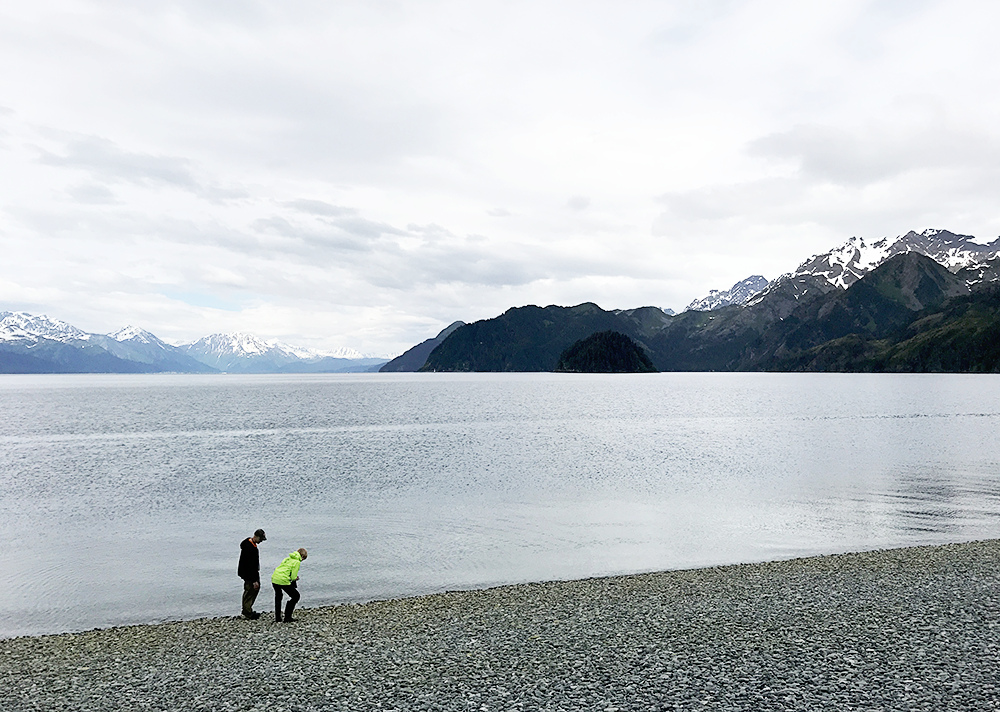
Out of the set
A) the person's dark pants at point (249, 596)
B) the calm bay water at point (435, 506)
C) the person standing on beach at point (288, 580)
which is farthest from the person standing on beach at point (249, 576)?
the calm bay water at point (435, 506)

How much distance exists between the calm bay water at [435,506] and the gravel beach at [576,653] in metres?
4.87

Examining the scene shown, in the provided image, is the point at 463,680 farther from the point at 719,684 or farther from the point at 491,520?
the point at 491,520

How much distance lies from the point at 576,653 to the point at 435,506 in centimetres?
2954

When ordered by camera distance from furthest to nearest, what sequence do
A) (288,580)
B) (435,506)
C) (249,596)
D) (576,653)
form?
(435,506) < (249,596) < (288,580) < (576,653)

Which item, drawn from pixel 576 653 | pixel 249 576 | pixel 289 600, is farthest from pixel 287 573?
pixel 576 653

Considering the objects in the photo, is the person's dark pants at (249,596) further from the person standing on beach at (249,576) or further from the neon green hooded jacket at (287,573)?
the neon green hooded jacket at (287,573)

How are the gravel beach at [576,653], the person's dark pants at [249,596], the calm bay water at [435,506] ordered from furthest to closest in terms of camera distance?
1. the calm bay water at [435,506]
2. the person's dark pants at [249,596]
3. the gravel beach at [576,653]

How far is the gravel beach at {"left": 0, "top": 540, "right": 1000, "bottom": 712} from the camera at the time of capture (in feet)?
50.3

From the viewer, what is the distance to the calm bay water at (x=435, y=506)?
101ft

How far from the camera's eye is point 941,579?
25.6 metres

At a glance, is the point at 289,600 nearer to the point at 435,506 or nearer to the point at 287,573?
the point at 287,573

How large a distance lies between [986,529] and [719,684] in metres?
31.9

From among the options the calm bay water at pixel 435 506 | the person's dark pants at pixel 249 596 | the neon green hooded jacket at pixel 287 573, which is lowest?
the calm bay water at pixel 435 506

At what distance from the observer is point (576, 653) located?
1839 centimetres
